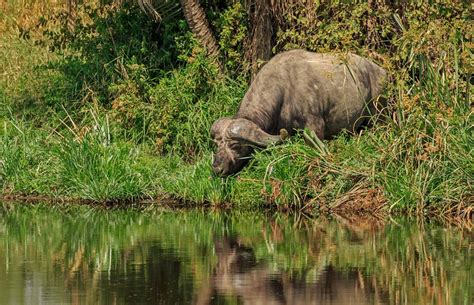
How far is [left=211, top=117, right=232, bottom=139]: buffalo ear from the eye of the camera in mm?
19547

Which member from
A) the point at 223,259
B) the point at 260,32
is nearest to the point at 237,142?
the point at 260,32

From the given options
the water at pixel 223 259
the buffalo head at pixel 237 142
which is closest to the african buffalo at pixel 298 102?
the buffalo head at pixel 237 142

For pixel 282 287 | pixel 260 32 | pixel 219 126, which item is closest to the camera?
pixel 282 287

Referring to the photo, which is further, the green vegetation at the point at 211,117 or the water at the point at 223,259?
the green vegetation at the point at 211,117

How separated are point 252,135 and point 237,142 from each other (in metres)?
0.24

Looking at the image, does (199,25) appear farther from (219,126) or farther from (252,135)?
(252,135)

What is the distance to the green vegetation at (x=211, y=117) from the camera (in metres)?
18.2

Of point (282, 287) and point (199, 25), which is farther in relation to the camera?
point (199, 25)

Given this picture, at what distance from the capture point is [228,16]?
73.8 feet

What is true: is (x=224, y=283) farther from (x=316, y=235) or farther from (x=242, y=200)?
(x=242, y=200)

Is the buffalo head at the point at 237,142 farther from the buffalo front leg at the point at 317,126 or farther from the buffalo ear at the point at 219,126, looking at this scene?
the buffalo front leg at the point at 317,126

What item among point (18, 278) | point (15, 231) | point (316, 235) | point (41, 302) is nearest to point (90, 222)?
point (15, 231)

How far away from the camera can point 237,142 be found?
1939cm

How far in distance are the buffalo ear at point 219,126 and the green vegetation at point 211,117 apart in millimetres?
543
